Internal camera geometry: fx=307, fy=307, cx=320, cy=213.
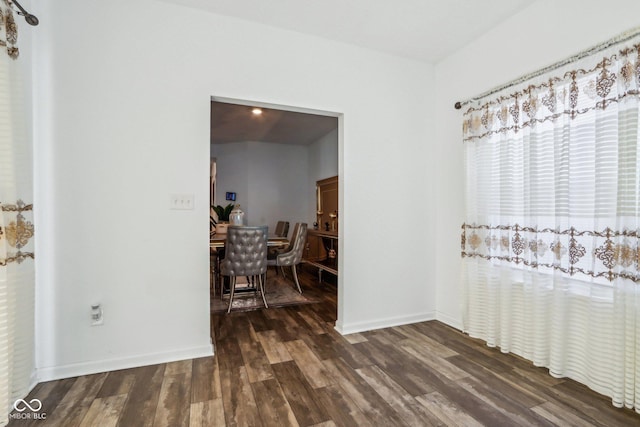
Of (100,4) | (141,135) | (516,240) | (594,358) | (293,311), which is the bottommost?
(293,311)

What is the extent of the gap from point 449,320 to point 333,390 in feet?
5.47

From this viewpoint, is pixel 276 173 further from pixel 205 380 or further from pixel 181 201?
pixel 205 380

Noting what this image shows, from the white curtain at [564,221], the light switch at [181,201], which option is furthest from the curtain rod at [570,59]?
the light switch at [181,201]

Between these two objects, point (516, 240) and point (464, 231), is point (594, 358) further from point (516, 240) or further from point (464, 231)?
point (464, 231)

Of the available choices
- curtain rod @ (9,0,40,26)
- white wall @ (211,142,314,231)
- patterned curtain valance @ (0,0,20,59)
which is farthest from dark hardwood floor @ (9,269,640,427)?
white wall @ (211,142,314,231)

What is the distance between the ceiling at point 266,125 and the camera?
4.72 meters

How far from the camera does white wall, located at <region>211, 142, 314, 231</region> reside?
22.0 ft

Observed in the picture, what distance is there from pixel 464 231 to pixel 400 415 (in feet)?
5.67

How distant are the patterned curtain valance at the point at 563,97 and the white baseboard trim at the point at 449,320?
1710 mm

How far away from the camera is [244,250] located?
3.47 m

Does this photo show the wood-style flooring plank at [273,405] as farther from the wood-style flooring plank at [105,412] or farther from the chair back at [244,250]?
the chair back at [244,250]

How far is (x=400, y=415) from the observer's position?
66.1 inches

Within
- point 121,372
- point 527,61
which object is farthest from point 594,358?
point 121,372

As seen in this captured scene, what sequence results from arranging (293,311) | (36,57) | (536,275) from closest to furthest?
(36,57)
(536,275)
(293,311)
